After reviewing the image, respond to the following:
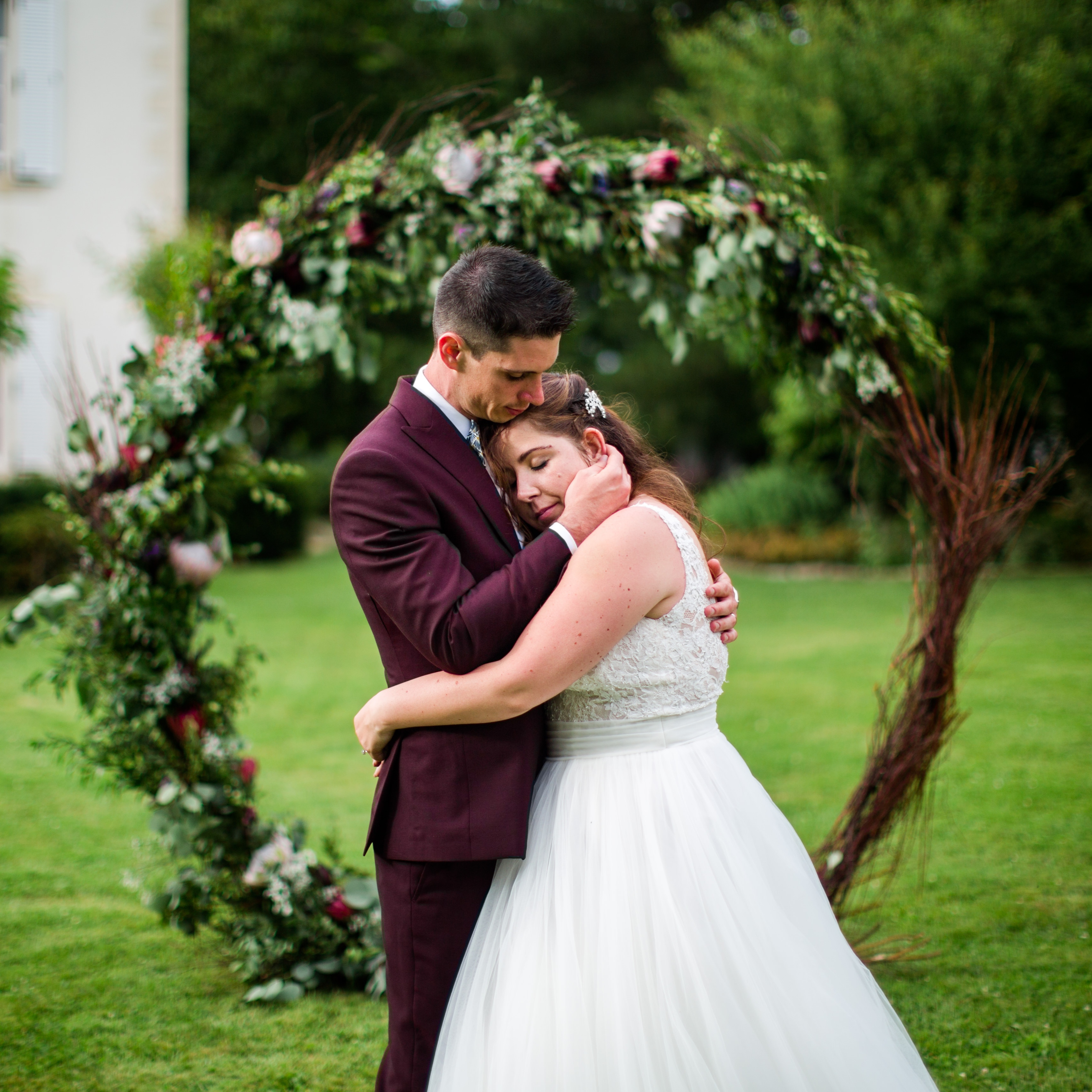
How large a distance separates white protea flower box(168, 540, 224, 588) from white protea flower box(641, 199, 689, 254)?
179 cm

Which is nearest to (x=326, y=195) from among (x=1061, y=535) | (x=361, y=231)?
(x=361, y=231)

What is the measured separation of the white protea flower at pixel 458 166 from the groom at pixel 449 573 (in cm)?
127

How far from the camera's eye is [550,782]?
2363 mm

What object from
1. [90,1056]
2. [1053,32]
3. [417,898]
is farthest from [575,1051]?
[1053,32]

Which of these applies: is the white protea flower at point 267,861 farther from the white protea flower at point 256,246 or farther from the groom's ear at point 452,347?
the groom's ear at point 452,347

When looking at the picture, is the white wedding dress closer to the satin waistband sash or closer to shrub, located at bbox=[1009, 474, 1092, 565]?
the satin waistband sash

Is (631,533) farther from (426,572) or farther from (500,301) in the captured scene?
(500,301)

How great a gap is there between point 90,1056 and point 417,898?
68.1 inches

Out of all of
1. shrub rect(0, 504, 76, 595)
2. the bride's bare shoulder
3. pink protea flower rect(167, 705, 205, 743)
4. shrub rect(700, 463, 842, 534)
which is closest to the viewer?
the bride's bare shoulder

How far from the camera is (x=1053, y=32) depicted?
11758 millimetres

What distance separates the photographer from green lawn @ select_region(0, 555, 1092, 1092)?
3.27 meters

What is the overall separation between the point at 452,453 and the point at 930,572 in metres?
2.13

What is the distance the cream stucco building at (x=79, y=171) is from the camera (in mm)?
12352

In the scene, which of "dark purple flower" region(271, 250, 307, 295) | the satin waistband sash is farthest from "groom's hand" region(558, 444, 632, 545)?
"dark purple flower" region(271, 250, 307, 295)
